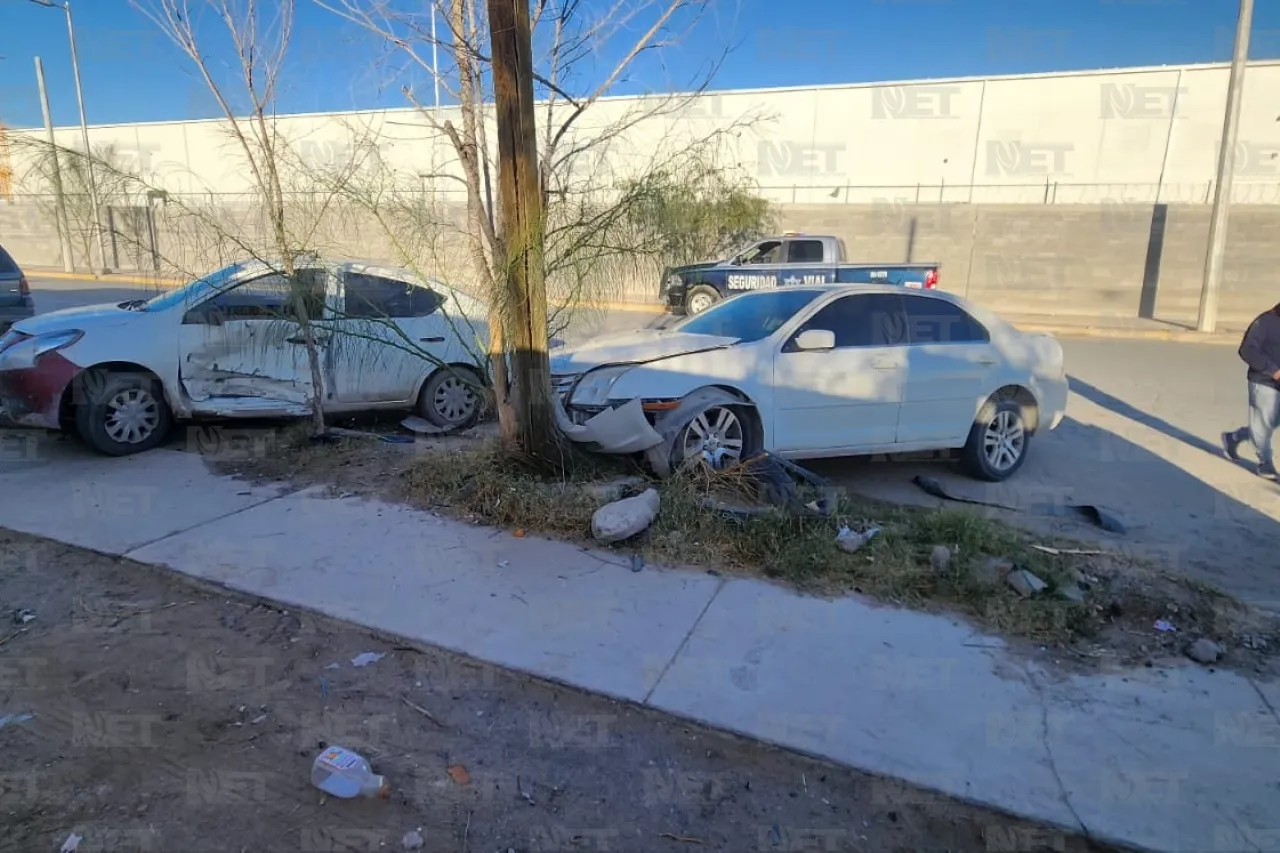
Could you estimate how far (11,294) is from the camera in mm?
10742

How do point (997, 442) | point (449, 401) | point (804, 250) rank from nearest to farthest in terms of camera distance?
point (997, 442) → point (449, 401) → point (804, 250)

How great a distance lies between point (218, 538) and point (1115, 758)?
4.87m

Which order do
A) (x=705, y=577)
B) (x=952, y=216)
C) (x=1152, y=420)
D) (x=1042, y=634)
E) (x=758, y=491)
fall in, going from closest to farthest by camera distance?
(x=1042, y=634) < (x=705, y=577) < (x=758, y=491) < (x=1152, y=420) < (x=952, y=216)

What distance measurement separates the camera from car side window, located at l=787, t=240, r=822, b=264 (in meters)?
17.0

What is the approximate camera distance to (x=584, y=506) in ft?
17.1

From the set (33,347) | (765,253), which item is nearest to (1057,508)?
(33,347)

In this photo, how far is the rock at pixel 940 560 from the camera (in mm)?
4457

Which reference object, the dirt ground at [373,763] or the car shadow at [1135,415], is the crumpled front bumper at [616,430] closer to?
the dirt ground at [373,763]

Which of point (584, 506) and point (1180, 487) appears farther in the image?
point (1180, 487)

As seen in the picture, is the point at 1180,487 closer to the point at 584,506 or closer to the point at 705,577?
the point at 705,577

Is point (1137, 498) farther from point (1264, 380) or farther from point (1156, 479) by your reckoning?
point (1264, 380)

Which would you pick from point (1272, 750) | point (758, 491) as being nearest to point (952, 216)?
point (758, 491)

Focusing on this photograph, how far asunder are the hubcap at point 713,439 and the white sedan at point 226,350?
1.91 m

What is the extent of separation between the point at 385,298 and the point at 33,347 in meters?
2.70
